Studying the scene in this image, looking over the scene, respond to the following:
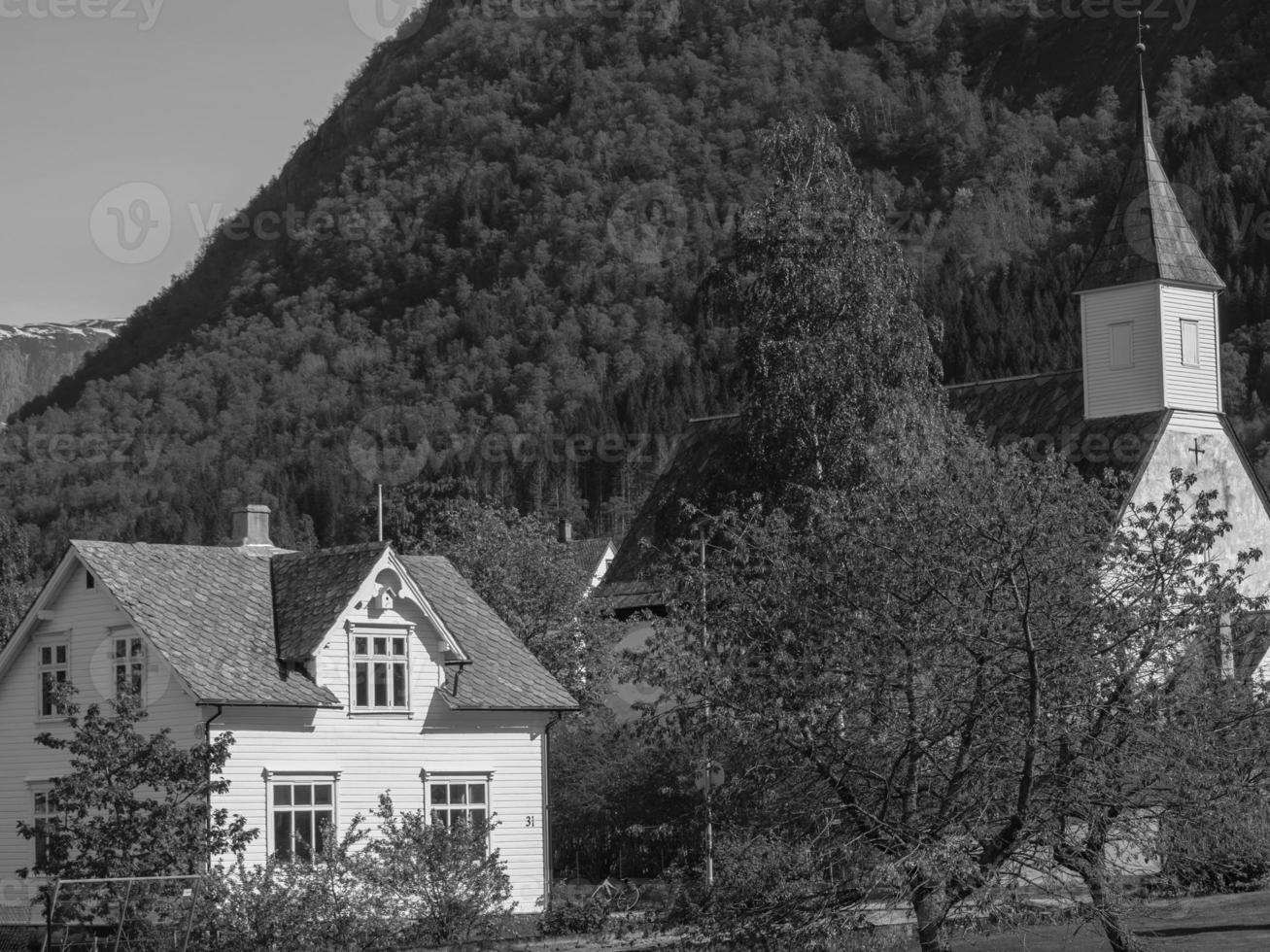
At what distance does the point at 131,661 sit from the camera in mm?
37812

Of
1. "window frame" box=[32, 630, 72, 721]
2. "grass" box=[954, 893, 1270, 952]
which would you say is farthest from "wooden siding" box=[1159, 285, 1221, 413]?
"window frame" box=[32, 630, 72, 721]

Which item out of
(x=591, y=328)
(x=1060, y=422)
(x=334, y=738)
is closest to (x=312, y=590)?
(x=334, y=738)

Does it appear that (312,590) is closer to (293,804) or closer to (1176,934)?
(293,804)

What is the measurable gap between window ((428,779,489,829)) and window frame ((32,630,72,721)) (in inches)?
293

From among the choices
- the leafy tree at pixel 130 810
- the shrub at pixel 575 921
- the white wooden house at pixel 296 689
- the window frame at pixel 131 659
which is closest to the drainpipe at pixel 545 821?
the white wooden house at pixel 296 689

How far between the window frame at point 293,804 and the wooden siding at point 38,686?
12.4ft

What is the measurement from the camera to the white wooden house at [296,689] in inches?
1458

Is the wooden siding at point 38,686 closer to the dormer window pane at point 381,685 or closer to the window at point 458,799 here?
the dormer window pane at point 381,685

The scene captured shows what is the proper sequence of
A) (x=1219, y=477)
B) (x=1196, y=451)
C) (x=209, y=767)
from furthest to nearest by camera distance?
1. (x=1219, y=477)
2. (x=1196, y=451)
3. (x=209, y=767)

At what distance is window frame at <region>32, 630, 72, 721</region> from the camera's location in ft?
129

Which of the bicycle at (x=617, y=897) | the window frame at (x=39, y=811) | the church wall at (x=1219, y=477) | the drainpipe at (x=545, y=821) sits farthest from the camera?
the church wall at (x=1219, y=477)

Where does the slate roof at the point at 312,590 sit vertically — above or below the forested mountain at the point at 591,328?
below

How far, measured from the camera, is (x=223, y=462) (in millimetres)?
166250

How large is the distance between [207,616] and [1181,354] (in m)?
29.6
